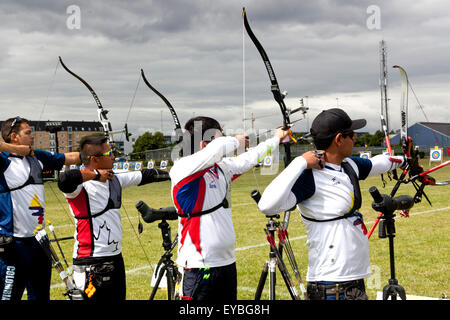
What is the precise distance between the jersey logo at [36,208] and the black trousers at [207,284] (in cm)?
193

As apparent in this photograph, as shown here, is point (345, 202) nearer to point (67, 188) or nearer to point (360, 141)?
point (67, 188)

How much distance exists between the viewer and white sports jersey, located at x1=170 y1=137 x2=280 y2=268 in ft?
11.1

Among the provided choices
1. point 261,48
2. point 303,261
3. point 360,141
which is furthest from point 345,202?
point 360,141

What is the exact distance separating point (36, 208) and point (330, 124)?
10.2ft

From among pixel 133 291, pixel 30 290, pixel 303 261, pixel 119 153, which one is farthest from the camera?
pixel 303 261

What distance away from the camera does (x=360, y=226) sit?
2822 millimetres

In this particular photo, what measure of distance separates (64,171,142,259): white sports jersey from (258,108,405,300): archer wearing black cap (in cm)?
201

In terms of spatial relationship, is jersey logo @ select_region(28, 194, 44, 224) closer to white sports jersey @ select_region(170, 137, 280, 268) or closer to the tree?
white sports jersey @ select_region(170, 137, 280, 268)

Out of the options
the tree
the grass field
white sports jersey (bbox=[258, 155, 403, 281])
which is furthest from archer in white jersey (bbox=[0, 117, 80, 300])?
the tree

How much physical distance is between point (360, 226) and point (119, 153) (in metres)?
3.28

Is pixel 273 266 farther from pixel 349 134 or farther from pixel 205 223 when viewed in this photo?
pixel 349 134

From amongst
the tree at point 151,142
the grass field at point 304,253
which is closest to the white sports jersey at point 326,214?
the grass field at point 304,253

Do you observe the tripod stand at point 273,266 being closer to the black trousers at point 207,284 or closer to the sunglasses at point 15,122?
the black trousers at point 207,284

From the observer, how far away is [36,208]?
4.60 m
